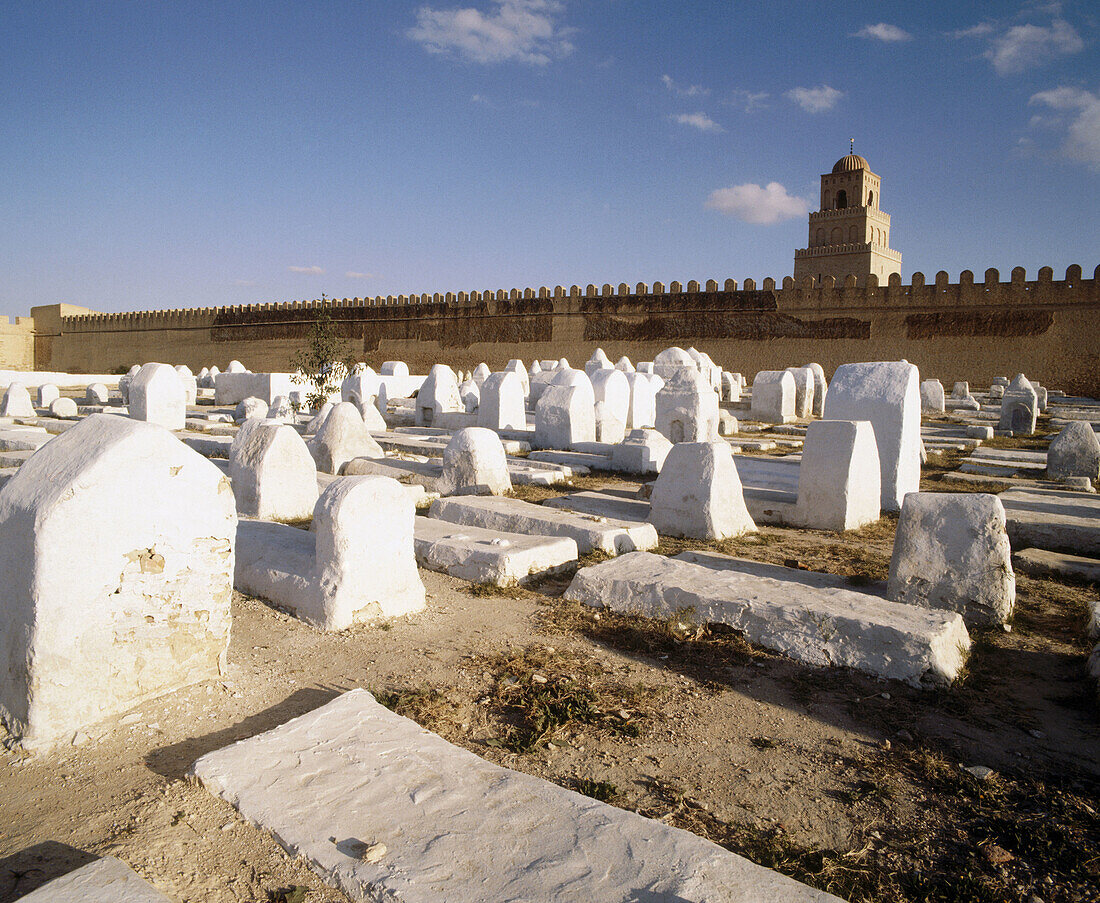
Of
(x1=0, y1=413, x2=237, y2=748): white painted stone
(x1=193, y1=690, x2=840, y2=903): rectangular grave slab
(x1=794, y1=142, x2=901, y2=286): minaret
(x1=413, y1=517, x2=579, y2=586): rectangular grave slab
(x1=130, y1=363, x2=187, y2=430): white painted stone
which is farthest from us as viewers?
(x1=794, y1=142, x2=901, y2=286): minaret

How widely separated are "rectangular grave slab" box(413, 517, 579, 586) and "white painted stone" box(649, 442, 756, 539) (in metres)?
1.12

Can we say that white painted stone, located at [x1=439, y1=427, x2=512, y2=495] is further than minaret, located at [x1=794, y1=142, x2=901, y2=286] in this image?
No

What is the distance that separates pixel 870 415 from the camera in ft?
20.5

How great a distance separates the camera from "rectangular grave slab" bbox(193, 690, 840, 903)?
1.59 m

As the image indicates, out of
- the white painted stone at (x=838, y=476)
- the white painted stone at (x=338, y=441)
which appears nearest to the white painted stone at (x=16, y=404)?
the white painted stone at (x=338, y=441)

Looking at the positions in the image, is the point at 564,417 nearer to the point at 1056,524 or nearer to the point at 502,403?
the point at 502,403

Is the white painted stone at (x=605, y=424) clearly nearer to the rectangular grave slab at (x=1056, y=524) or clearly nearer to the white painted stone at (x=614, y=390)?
the white painted stone at (x=614, y=390)

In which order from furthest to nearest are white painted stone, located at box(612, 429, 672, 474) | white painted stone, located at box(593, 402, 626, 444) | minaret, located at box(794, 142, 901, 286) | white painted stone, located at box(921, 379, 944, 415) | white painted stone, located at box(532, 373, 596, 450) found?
minaret, located at box(794, 142, 901, 286) → white painted stone, located at box(921, 379, 944, 415) → white painted stone, located at box(593, 402, 626, 444) → white painted stone, located at box(532, 373, 596, 450) → white painted stone, located at box(612, 429, 672, 474)

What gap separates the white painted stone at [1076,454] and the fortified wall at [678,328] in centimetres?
1596

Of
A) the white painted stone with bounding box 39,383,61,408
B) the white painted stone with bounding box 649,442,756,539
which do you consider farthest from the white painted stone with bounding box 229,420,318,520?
the white painted stone with bounding box 39,383,61,408

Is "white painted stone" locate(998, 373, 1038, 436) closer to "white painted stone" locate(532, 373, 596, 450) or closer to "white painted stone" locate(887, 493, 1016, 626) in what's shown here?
"white painted stone" locate(532, 373, 596, 450)

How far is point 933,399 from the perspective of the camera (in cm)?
1584

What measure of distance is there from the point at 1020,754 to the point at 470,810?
1836mm

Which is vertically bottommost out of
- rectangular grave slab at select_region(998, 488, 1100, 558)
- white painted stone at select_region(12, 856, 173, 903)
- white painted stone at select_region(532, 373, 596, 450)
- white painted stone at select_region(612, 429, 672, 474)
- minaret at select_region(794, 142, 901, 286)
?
white painted stone at select_region(12, 856, 173, 903)
